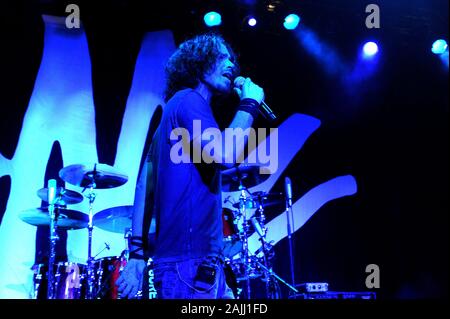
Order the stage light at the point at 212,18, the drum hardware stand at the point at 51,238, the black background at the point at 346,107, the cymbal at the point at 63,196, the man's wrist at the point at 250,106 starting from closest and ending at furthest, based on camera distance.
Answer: the man's wrist at the point at 250,106
the drum hardware stand at the point at 51,238
the cymbal at the point at 63,196
the black background at the point at 346,107
the stage light at the point at 212,18

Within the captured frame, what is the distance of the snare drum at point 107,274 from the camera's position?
4.39 metres

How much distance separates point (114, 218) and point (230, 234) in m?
1.21

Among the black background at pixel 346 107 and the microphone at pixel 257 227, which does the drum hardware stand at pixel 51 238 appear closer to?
the black background at pixel 346 107

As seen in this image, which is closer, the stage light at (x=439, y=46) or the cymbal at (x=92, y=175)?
the cymbal at (x=92, y=175)

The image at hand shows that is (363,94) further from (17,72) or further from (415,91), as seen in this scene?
(17,72)

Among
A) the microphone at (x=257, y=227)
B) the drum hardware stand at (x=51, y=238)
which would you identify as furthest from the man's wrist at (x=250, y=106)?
the microphone at (x=257, y=227)

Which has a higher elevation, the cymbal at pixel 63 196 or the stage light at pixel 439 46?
the stage light at pixel 439 46

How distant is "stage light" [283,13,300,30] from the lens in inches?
239

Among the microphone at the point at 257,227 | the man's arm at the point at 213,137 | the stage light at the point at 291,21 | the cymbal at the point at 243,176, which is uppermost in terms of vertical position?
the stage light at the point at 291,21

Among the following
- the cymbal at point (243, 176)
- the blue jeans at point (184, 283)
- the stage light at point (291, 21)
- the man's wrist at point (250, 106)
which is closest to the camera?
the blue jeans at point (184, 283)

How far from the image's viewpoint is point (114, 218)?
15.5 feet

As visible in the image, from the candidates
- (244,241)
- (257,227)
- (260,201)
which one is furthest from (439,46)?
(244,241)

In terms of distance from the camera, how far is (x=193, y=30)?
19.7 feet
